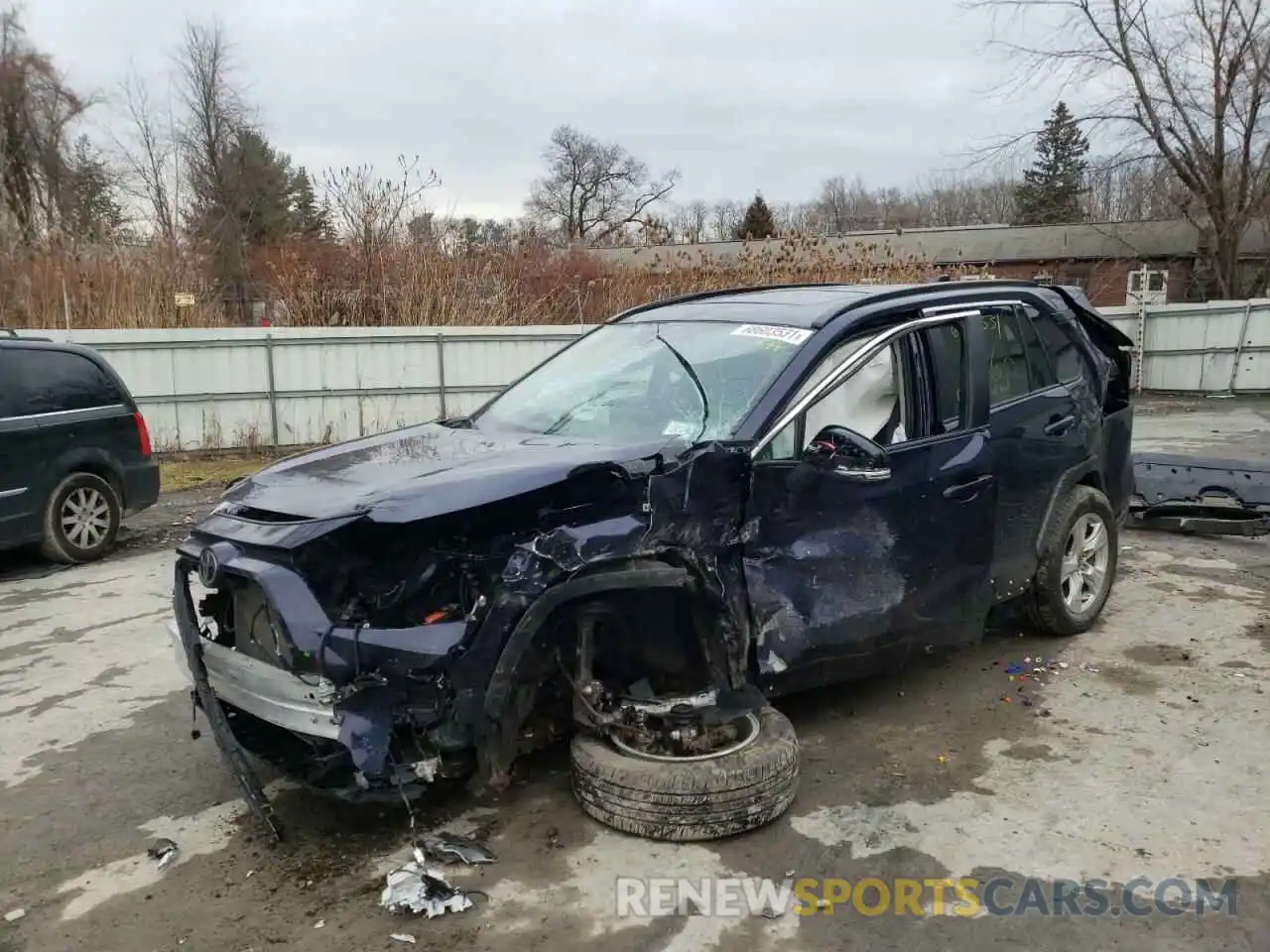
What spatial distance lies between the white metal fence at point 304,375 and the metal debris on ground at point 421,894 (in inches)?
459

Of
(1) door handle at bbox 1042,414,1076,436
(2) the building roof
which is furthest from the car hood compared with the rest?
(2) the building roof

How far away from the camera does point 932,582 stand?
405 centimetres

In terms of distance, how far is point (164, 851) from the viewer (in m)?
3.33

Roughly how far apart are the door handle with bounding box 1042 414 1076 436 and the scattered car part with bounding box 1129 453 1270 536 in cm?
279

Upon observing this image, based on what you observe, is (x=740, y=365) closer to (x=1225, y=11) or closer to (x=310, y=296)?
(x=310, y=296)

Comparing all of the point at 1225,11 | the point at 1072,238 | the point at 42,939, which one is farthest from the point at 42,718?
the point at 1072,238

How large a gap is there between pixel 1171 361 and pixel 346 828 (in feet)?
69.1

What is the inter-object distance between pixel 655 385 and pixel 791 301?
0.79 meters

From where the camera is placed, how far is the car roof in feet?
13.6

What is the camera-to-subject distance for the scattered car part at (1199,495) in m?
7.37

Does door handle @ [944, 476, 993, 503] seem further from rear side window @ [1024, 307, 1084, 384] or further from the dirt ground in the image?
rear side window @ [1024, 307, 1084, 384]

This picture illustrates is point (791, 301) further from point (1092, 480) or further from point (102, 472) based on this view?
point (102, 472)

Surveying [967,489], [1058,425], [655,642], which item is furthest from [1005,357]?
[655,642]

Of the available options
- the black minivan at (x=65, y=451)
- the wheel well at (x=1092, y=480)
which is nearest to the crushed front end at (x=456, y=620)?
the wheel well at (x=1092, y=480)
